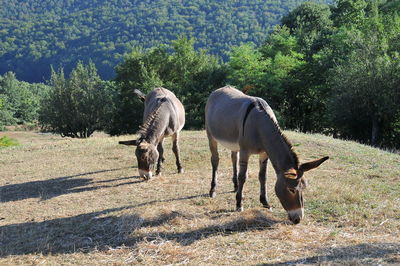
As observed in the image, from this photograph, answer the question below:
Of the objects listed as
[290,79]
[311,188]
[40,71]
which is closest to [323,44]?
[290,79]

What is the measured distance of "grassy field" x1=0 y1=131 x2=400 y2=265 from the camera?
5332mm

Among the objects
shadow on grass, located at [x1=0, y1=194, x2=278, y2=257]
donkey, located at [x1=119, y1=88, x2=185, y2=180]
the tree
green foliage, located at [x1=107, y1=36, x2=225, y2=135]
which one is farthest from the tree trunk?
shadow on grass, located at [x1=0, y1=194, x2=278, y2=257]

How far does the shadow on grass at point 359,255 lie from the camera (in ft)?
15.4

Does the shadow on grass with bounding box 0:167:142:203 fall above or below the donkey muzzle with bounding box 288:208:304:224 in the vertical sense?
below

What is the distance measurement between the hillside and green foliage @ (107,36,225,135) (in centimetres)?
3712

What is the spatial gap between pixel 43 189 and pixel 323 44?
3303 cm

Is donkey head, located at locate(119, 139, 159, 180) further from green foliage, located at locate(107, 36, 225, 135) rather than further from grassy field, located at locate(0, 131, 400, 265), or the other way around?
green foliage, located at locate(107, 36, 225, 135)

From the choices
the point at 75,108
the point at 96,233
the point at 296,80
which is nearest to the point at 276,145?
the point at 96,233

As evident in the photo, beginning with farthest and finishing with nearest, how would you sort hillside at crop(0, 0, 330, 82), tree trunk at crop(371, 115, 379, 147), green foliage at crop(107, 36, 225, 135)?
1. hillside at crop(0, 0, 330, 82)
2. green foliage at crop(107, 36, 225, 135)
3. tree trunk at crop(371, 115, 379, 147)

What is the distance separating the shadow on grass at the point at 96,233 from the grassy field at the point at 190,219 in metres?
0.02

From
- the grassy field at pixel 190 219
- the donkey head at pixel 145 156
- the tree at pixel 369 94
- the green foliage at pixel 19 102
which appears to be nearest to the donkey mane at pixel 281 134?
the grassy field at pixel 190 219

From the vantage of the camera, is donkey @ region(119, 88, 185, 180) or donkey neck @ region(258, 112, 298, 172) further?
donkey @ region(119, 88, 185, 180)

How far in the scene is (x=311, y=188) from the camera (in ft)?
27.0

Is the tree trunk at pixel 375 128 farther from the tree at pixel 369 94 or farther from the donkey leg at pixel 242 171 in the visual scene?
the donkey leg at pixel 242 171
